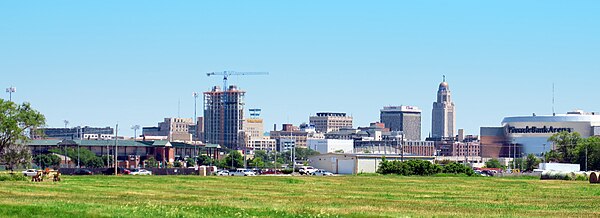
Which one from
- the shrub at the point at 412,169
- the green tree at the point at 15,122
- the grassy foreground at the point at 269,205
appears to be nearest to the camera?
the grassy foreground at the point at 269,205

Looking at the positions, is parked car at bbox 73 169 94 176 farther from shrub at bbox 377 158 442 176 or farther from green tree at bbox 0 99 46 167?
shrub at bbox 377 158 442 176

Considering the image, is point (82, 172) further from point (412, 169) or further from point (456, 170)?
point (456, 170)

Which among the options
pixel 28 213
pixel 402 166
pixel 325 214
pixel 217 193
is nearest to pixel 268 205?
pixel 325 214

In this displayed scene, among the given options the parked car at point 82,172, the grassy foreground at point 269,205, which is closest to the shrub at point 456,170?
the parked car at point 82,172

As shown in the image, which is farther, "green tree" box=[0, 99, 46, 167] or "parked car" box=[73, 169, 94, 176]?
"parked car" box=[73, 169, 94, 176]

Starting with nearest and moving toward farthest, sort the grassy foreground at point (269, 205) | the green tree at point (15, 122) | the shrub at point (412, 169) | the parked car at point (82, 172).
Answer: the grassy foreground at point (269, 205) < the green tree at point (15, 122) < the parked car at point (82, 172) < the shrub at point (412, 169)

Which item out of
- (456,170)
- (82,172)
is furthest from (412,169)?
(82,172)

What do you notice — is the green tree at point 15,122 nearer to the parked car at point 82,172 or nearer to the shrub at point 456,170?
the parked car at point 82,172

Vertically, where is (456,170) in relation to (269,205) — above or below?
below

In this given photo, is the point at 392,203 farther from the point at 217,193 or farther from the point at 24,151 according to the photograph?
the point at 24,151

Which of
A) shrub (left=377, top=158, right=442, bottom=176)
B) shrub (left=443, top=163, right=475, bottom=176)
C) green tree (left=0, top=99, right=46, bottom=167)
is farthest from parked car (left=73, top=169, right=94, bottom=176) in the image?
shrub (left=443, top=163, right=475, bottom=176)

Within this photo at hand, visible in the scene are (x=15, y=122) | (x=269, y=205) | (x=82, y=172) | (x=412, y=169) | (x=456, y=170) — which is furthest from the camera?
(x=456, y=170)

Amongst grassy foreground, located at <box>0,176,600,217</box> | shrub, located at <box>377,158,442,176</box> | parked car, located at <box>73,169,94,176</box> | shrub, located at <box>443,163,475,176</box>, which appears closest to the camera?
grassy foreground, located at <box>0,176,600,217</box>

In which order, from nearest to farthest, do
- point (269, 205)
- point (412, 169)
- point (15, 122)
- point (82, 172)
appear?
point (269, 205) → point (15, 122) → point (82, 172) → point (412, 169)
